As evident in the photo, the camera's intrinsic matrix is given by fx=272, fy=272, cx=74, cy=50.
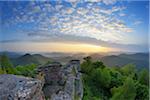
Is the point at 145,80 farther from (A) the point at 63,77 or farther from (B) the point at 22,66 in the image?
(A) the point at 63,77

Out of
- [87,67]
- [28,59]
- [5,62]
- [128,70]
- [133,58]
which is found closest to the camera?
[28,59]

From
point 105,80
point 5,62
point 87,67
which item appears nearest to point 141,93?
point 105,80

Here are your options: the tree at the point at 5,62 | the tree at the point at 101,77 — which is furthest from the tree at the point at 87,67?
the tree at the point at 5,62

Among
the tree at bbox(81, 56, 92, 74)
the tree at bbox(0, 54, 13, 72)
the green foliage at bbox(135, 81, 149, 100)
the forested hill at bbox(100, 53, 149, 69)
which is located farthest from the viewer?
the tree at bbox(81, 56, 92, 74)

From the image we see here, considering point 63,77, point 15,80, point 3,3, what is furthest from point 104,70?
point 15,80

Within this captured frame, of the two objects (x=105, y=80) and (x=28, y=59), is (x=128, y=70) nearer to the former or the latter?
(x=105, y=80)

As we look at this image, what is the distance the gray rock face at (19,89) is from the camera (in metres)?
1.15

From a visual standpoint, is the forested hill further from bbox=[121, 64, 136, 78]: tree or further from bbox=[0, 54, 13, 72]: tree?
bbox=[0, 54, 13, 72]: tree

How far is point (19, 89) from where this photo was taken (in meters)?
1.17

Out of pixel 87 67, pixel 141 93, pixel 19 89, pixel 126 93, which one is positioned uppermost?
pixel 19 89

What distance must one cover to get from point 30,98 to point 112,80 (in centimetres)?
616

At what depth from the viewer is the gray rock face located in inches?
45.4

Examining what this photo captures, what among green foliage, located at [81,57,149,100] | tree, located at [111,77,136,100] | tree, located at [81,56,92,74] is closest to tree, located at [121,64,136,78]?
green foliage, located at [81,57,149,100]

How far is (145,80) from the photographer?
7.38 metres
